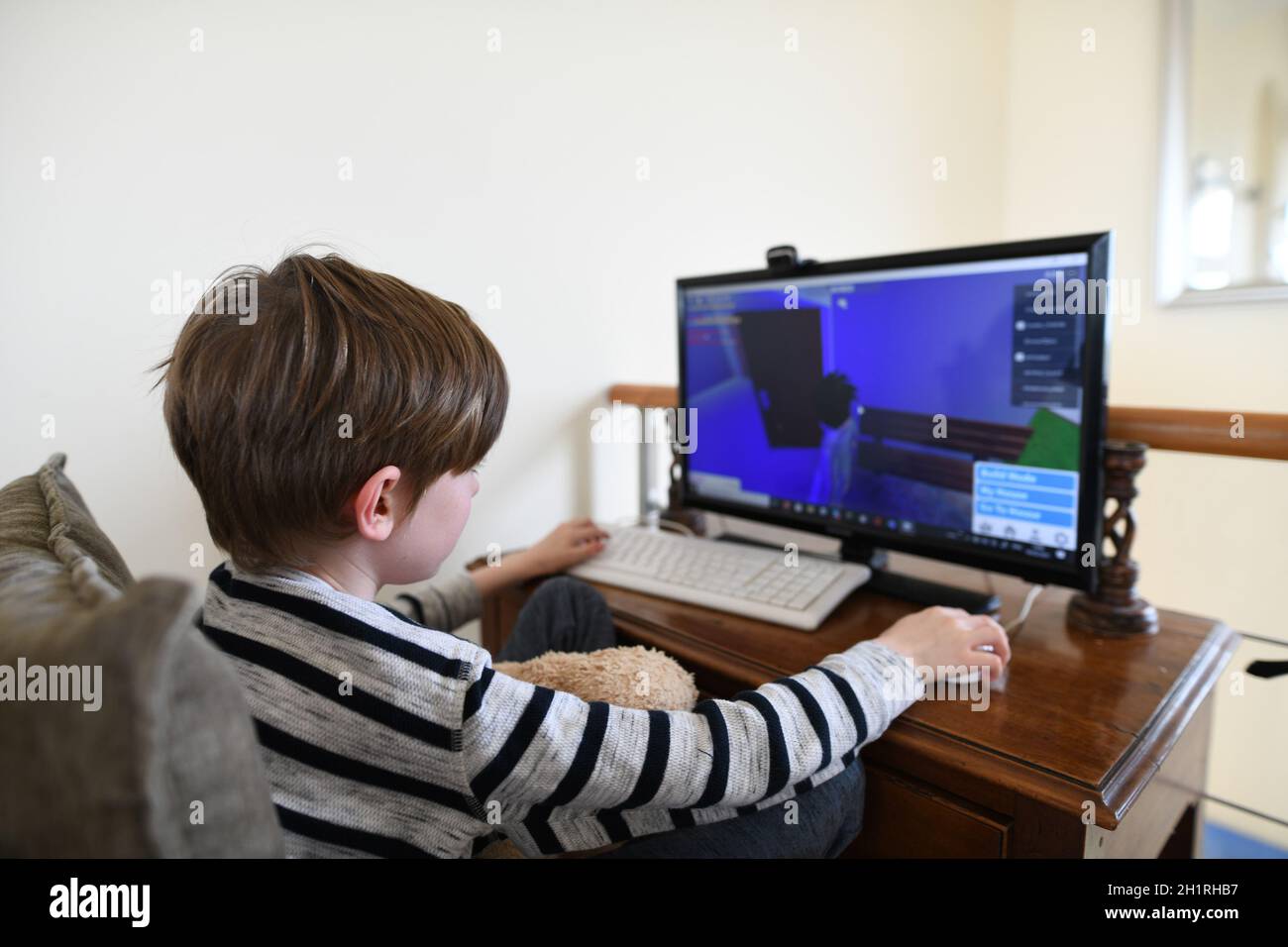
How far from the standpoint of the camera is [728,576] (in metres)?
1.04

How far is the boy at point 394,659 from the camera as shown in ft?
1.81

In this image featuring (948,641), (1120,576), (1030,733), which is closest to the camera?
(1030,733)

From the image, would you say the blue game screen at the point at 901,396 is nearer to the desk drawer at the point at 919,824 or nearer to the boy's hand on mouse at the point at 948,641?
the boy's hand on mouse at the point at 948,641

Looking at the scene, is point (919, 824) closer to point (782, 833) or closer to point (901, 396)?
point (782, 833)

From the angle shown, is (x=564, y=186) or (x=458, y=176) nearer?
(x=458, y=176)

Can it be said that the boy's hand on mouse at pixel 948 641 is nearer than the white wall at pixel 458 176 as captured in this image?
Yes

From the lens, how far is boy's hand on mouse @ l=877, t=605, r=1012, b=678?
0.75 metres

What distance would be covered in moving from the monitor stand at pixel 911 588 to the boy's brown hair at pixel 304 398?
617mm

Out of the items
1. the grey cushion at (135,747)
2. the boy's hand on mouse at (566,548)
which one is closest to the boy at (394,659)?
the grey cushion at (135,747)

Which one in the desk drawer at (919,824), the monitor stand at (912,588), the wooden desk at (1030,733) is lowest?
the desk drawer at (919,824)

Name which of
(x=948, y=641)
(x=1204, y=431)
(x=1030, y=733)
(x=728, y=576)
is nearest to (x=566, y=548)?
(x=728, y=576)

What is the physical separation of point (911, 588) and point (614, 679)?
18.5 inches

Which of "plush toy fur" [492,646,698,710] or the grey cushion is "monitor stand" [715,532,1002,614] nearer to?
"plush toy fur" [492,646,698,710]
